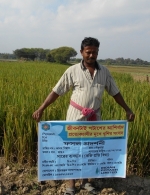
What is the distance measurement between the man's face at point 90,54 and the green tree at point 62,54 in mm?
67198

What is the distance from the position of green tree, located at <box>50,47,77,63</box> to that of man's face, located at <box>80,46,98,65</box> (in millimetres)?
67198

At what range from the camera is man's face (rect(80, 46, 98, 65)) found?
181 cm

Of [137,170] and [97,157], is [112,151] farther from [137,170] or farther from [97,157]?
[137,170]

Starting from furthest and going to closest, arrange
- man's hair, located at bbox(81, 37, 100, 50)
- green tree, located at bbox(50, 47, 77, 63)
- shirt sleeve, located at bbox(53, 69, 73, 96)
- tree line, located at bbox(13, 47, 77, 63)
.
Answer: tree line, located at bbox(13, 47, 77, 63) → green tree, located at bbox(50, 47, 77, 63) → shirt sleeve, located at bbox(53, 69, 73, 96) → man's hair, located at bbox(81, 37, 100, 50)

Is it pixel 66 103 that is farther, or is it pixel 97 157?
pixel 66 103

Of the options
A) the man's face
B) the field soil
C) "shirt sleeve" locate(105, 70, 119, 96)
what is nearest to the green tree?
the field soil

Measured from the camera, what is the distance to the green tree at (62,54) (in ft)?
228

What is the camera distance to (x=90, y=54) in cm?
182

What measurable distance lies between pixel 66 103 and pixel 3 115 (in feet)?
2.51

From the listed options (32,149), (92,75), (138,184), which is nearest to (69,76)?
(92,75)

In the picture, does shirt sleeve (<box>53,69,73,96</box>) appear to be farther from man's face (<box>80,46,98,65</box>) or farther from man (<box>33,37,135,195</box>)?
man's face (<box>80,46,98,65</box>)

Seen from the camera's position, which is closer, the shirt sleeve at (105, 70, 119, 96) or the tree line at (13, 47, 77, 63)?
the shirt sleeve at (105, 70, 119, 96)

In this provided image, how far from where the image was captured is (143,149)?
2.28m

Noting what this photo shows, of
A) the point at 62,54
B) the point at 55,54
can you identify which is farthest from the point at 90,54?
the point at 55,54
